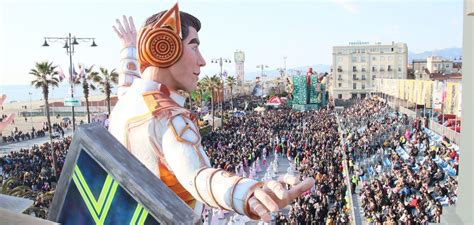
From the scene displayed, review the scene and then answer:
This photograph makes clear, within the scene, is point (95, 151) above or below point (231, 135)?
above

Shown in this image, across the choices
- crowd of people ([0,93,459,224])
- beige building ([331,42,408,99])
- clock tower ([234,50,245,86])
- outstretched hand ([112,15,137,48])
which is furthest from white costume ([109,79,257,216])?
clock tower ([234,50,245,86])

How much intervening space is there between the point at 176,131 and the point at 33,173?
17635mm

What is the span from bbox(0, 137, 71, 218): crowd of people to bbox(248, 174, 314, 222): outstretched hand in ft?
38.5

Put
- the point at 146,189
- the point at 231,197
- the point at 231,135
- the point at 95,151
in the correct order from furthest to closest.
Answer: the point at 231,135, the point at 231,197, the point at 95,151, the point at 146,189

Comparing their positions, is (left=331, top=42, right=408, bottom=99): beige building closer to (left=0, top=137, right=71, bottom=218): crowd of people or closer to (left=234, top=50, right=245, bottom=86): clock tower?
(left=0, top=137, right=71, bottom=218): crowd of people

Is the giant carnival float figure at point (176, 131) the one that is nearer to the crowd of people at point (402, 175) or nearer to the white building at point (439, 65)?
the crowd of people at point (402, 175)

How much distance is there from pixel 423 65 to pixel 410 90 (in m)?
67.3

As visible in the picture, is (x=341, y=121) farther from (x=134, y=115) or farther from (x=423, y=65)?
(x=423, y=65)

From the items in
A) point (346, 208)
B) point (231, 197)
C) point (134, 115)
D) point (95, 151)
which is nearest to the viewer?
point (95, 151)

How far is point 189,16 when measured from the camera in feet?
14.4

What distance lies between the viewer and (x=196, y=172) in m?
3.36

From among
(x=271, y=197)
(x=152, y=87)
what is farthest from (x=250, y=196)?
(x=152, y=87)

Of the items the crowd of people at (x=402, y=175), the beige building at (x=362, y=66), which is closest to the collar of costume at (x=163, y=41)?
the crowd of people at (x=402, y=175)

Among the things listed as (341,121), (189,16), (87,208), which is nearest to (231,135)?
(341,121)
